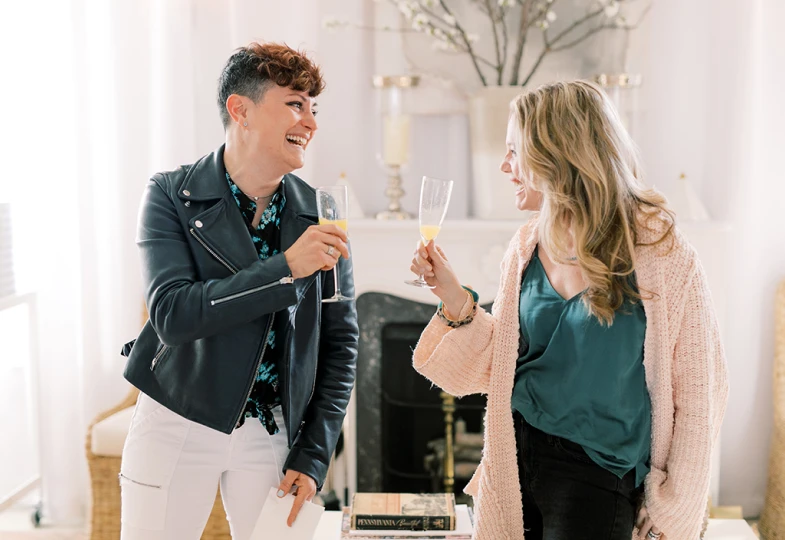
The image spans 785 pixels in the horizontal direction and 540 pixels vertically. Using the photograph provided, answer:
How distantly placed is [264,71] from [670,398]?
98 cm

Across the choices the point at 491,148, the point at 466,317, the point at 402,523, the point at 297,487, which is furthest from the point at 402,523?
the point at 491,148

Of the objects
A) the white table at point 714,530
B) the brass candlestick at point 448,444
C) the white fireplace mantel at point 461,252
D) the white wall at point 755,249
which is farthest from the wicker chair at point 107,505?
the white wall at point 755,249

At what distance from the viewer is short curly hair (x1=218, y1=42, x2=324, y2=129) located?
1534 millimetres

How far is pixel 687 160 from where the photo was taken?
3020mm

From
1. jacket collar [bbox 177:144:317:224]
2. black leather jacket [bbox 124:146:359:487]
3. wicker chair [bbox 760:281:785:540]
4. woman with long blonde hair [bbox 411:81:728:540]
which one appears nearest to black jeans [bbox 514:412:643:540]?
woman with long blonde hair [bbox 411:81:728:540]

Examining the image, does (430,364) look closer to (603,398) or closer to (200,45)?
(603,398)

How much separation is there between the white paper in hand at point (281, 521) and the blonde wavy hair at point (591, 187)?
66cm

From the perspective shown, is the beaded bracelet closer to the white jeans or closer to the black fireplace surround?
the white jeans

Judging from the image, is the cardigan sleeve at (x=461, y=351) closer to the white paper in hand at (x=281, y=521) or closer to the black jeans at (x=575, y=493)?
the black jeans at (x=575, y=493)

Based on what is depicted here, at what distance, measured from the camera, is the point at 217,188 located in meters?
1.55

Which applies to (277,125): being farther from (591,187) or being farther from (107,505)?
(107,505)

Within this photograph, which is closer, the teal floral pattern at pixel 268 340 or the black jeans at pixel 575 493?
the black jeans at pixel 575 493

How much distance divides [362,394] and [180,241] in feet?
5.38

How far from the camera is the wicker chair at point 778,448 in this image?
2875mm
